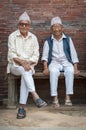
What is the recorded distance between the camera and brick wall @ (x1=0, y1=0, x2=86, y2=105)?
7457mm

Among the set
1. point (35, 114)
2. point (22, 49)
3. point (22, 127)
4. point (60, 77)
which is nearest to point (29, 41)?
point (22, 49)

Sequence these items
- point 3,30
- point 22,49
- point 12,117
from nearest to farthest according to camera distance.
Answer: point 12,117 → point 22,49 → point 3,30

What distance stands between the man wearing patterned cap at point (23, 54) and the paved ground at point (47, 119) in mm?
250

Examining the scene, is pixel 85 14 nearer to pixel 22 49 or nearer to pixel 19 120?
pixel 22 49

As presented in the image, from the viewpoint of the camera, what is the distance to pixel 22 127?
5.74m

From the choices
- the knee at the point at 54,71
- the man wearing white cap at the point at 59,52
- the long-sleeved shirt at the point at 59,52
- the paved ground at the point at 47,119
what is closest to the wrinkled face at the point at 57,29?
the man wearing white cap at the point at 59,52

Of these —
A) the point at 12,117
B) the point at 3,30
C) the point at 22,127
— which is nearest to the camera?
the point at 22,127

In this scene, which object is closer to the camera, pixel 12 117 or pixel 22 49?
pixel 12 117

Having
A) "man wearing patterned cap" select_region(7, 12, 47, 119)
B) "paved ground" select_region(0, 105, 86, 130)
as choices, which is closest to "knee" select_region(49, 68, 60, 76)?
"man wearing patterned cap" select_region(7, 12, 47, 119)

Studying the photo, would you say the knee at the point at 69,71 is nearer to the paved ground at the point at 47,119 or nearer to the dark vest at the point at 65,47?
the dark vest at the point at 65,47

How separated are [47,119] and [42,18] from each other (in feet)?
7.08

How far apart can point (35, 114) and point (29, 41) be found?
1266 mm

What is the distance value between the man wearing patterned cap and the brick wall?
0.64 metres

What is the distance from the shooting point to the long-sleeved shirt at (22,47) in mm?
6688
